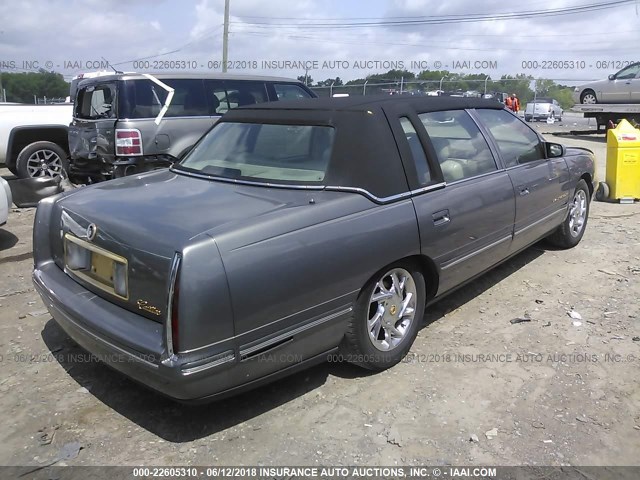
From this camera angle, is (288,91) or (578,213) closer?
(578,213)

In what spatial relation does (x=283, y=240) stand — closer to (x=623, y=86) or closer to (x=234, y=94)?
(x=234, y=94)

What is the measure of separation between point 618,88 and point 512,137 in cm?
1617

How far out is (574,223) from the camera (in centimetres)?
584

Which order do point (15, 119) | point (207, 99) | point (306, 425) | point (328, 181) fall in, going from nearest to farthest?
point (306, 425) < point (328, 181) < point (207, 99) < point (15, 119)

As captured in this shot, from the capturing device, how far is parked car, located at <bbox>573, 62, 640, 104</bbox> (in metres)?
17.6

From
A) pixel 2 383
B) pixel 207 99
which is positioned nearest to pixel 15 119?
pixel 207 99

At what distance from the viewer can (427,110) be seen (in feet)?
12.6

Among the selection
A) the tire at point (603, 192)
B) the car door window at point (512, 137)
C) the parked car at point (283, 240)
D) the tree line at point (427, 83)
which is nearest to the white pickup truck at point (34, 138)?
the parked car at point (283, 240)

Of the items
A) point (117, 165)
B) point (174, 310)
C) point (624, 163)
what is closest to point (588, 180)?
point (624, 163)

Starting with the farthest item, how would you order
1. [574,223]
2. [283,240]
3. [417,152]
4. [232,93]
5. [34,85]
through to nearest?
1. [34,85]
2. [232,93]
3. [574,223]
4. [417,152]
5. [283,240]

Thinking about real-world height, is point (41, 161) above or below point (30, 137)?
below

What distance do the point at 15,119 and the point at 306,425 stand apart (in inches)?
354

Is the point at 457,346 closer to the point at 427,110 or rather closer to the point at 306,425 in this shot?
the point at 306,425

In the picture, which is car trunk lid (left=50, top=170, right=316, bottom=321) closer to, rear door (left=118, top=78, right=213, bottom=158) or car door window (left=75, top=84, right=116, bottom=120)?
rear door (left=118, top=78, right=213, bottom=158)
